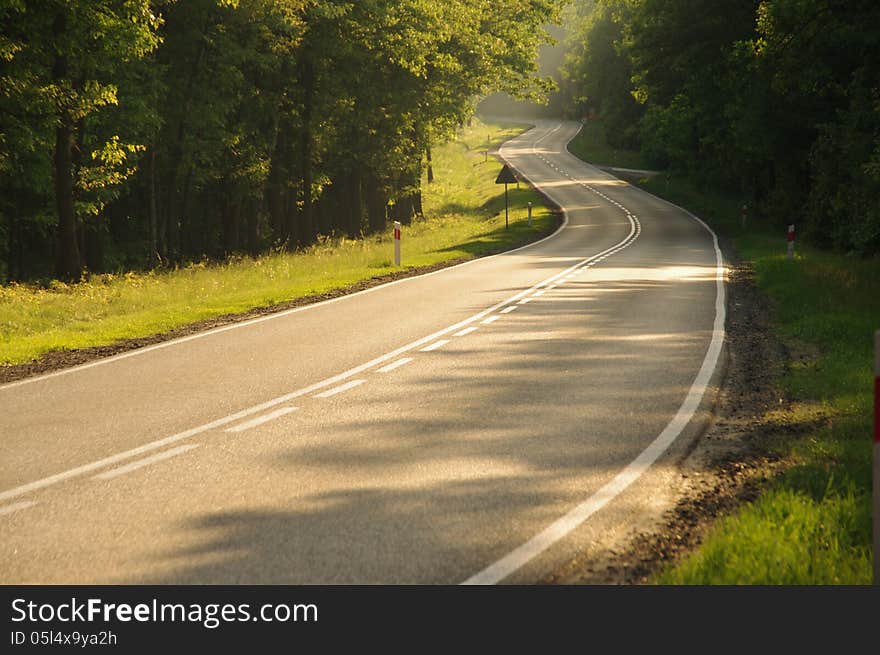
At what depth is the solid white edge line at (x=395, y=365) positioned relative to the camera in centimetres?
1219

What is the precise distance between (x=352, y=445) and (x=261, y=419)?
4.42ft

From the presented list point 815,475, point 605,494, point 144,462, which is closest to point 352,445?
point 144,462

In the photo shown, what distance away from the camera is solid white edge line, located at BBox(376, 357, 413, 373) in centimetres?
1219

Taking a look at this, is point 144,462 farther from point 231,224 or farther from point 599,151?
point 599,151

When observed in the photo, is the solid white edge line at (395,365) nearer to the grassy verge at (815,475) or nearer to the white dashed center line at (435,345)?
the white dashed center line at (435,345)

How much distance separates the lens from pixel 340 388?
437 inches

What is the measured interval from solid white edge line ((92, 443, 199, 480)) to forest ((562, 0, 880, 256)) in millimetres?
14843

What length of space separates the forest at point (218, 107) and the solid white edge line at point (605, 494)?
16325mm

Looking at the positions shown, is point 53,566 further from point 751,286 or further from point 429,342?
point 751,286

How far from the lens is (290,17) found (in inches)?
1337

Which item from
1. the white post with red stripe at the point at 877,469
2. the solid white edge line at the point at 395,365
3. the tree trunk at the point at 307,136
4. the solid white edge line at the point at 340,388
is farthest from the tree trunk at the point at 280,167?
the white post with red stripe at the point at 877,469

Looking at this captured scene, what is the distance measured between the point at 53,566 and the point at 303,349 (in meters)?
8.31
